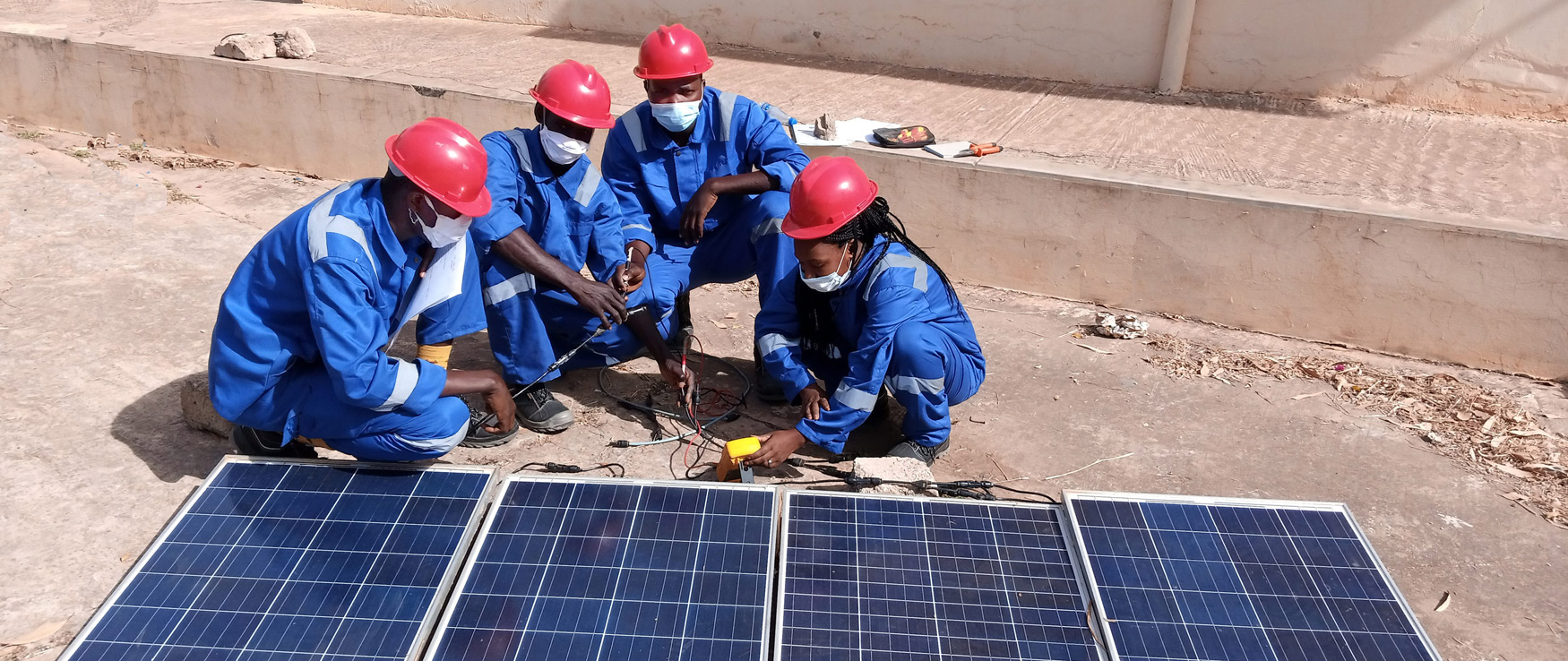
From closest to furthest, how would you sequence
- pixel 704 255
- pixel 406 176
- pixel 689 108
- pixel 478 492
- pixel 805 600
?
pixel 805 600, pixel 478 492, pixel 406 176, pixel 689 108, pixel 704 255

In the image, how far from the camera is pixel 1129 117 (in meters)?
7.24

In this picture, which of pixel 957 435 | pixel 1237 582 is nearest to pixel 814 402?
pixel 957 435

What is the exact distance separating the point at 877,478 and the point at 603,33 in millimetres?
6858

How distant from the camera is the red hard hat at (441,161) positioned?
3564mm

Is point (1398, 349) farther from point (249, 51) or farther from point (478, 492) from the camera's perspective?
point (249, 51)

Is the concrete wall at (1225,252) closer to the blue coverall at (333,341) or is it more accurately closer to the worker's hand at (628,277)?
the worker's hand at (628,277)

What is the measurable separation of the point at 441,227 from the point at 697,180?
6.16 ft

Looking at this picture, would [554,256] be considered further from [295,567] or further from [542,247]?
[295,567]

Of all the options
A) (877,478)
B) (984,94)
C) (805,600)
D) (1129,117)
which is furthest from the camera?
(984,94)

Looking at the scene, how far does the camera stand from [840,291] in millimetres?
4328

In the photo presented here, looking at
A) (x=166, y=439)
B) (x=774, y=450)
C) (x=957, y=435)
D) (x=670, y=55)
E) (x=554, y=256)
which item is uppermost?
(x=670, y=55)

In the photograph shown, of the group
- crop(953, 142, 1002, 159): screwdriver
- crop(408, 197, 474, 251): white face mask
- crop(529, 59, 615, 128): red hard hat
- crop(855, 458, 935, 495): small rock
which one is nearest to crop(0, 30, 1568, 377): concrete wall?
crop(953, 142, 1002, 159): screwdriver

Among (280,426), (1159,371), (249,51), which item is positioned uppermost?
(249,51)

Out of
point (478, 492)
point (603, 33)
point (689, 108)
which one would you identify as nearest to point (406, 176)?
point (478, 492)
